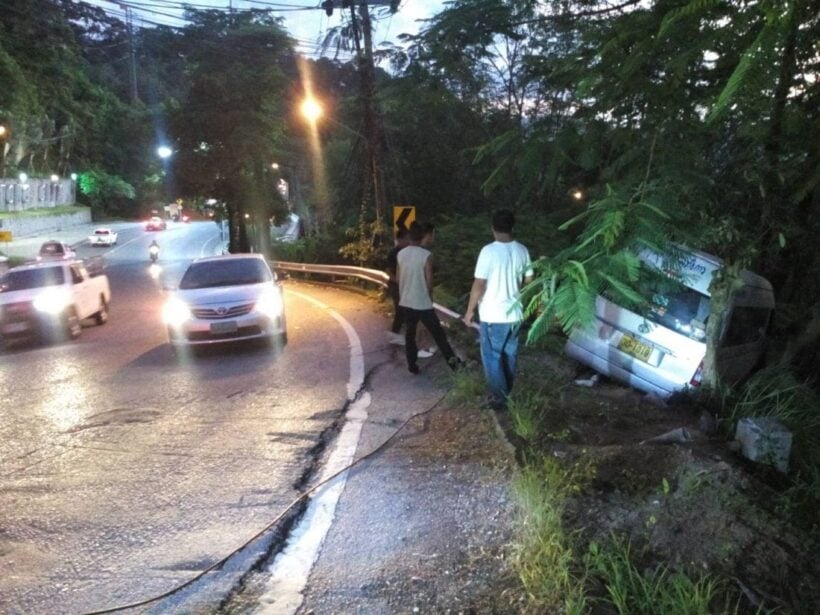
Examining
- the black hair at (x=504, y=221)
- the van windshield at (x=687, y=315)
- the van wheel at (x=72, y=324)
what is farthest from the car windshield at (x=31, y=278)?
the van windshield at (x=687, y=315)

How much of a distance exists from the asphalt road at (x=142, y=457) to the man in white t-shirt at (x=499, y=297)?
5.59ft

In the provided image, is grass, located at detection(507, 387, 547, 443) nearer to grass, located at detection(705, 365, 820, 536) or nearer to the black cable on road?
the black cable on road

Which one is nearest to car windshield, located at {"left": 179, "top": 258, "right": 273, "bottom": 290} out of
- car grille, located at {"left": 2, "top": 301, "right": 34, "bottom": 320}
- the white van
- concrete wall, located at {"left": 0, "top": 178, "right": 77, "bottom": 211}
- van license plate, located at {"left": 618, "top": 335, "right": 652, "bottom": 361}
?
car grille, located at {"left": 2, "top": 301, "right": 34, "bottom": 320}

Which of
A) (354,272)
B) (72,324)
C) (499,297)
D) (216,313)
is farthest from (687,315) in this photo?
(354,272)

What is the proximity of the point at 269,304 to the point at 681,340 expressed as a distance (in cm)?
605

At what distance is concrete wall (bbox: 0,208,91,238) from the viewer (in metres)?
54.0

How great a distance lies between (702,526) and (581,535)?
2.14 ft

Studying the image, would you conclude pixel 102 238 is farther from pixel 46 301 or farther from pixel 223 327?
pixel 223 327

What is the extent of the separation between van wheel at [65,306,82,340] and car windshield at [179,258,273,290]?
10.2 ft

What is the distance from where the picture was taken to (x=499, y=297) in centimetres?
555

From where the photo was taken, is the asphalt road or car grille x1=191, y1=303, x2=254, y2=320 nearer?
the asphalt road

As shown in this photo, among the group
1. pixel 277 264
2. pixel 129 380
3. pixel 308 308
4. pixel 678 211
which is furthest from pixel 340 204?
pixel 678 211

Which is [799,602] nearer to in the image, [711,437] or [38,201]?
[711,437]

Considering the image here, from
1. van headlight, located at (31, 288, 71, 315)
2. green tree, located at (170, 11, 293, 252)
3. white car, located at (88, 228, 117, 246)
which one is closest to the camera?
van headlight, located at (31, 288, 71, 315)
